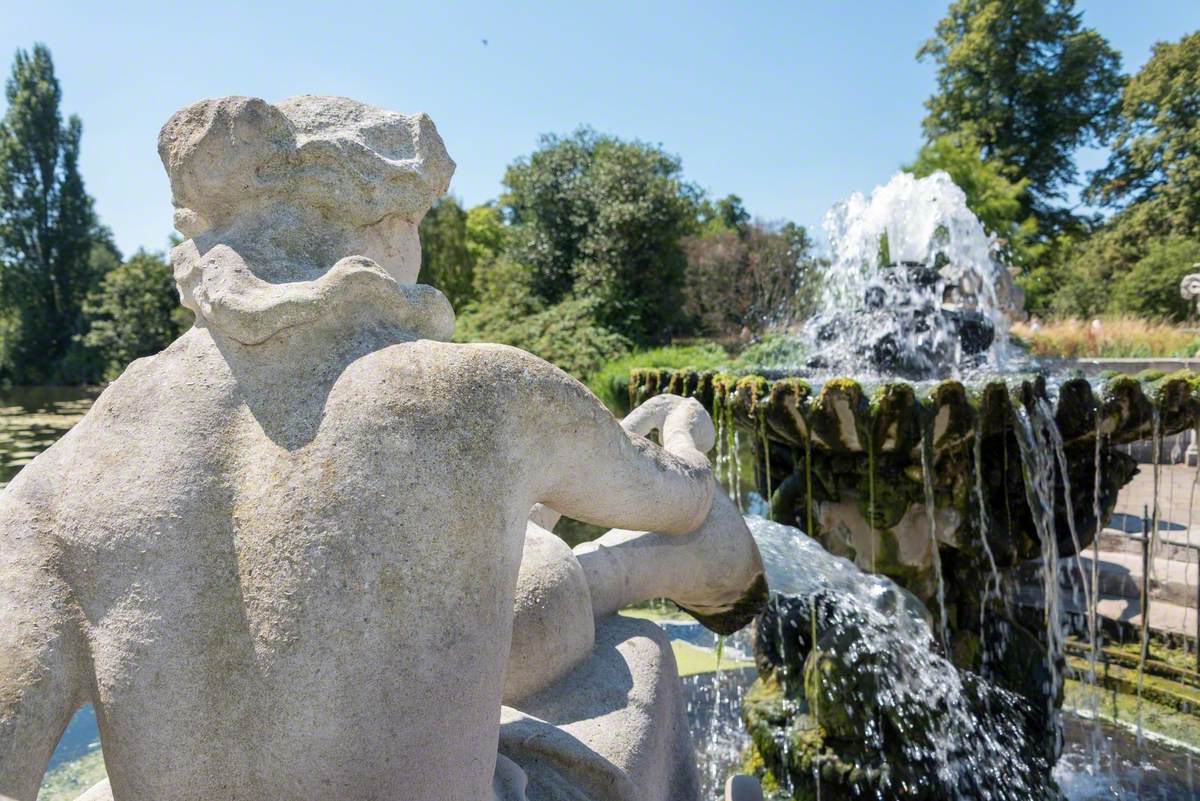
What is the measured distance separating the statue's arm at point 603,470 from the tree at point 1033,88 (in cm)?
3266

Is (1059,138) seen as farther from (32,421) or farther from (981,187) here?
(32,421)

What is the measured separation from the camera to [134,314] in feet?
105

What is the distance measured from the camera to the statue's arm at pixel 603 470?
1292 millimetres

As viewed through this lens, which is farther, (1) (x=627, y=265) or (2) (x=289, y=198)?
(1) (x=627, y=265)

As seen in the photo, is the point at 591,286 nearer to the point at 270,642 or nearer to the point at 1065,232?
the point at 1065,232

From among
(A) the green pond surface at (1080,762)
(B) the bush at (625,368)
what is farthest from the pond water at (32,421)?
(B) the bush at (625,368)

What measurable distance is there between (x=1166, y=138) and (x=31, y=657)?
33.2 m

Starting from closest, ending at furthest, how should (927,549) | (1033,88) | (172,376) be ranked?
(172,376), (927,549), (1033,88)

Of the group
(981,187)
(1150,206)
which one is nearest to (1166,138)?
(1150,206)

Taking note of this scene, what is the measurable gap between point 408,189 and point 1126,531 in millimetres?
8511

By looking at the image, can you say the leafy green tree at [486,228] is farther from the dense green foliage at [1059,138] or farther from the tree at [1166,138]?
the tree at [1166,138]

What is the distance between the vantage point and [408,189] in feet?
4.77

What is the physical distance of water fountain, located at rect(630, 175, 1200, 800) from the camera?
14.1 ft

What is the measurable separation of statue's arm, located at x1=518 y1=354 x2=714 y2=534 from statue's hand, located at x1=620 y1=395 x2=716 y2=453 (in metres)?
0.23
